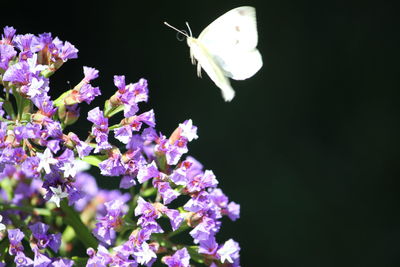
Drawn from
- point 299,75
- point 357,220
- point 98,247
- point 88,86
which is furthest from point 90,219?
point 299,75

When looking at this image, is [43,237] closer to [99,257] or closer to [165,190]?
[99,257]

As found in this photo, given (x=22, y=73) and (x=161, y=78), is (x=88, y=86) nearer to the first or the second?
(x=22, y=73)

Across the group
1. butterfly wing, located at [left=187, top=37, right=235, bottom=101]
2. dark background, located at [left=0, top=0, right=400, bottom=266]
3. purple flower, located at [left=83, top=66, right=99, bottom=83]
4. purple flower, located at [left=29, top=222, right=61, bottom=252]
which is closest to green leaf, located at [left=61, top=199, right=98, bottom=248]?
purple flower, located at [left=29, top=222, right=61, bottom=252]

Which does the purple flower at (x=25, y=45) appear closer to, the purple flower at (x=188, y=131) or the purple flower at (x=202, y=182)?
the purple flower at (x=188, y=131)

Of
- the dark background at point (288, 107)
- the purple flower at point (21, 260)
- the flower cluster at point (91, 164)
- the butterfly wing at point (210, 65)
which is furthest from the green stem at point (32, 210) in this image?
the dark background at point (288, 107)

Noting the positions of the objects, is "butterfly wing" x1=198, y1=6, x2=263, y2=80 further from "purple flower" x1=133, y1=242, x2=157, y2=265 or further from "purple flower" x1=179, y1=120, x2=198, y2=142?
"purple flower" x1=133, y1=242, x2=157, y2=265
